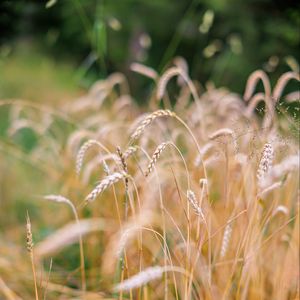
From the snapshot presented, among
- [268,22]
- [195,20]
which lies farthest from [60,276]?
[195,20]

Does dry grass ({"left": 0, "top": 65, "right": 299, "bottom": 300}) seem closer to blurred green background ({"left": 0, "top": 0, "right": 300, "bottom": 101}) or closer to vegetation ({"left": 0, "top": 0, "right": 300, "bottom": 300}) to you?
vegetation ({"left": 0, "top": 0, "right": 300, "bottom": 300})

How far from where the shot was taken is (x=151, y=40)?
334 inches

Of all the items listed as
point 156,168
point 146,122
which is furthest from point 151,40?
point 146,122

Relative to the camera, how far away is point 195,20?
7.64 m

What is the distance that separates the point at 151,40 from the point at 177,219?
6.82 m

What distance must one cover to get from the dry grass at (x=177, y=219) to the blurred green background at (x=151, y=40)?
1.79 metres

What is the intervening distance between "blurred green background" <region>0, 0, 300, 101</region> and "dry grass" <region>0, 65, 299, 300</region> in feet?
5.88

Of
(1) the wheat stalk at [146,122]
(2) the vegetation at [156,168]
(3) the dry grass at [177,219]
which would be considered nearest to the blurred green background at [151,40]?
(2) the vegetation at [156,168]

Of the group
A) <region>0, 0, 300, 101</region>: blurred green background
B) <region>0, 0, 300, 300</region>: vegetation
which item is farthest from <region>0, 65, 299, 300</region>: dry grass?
<region>0, 0, 300, 101</region>: blurred green background

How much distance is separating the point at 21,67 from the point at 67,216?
278 inches

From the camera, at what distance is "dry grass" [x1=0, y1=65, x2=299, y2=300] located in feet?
4.05

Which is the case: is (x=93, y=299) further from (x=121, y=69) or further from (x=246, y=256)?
(x=121, y=69)

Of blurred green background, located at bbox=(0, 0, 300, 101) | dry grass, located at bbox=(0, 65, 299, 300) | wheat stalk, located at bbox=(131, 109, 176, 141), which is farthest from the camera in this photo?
blurred green background, located at bbox=(0, 0, 300, 101)

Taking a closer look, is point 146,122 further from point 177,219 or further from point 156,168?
point 177,219
